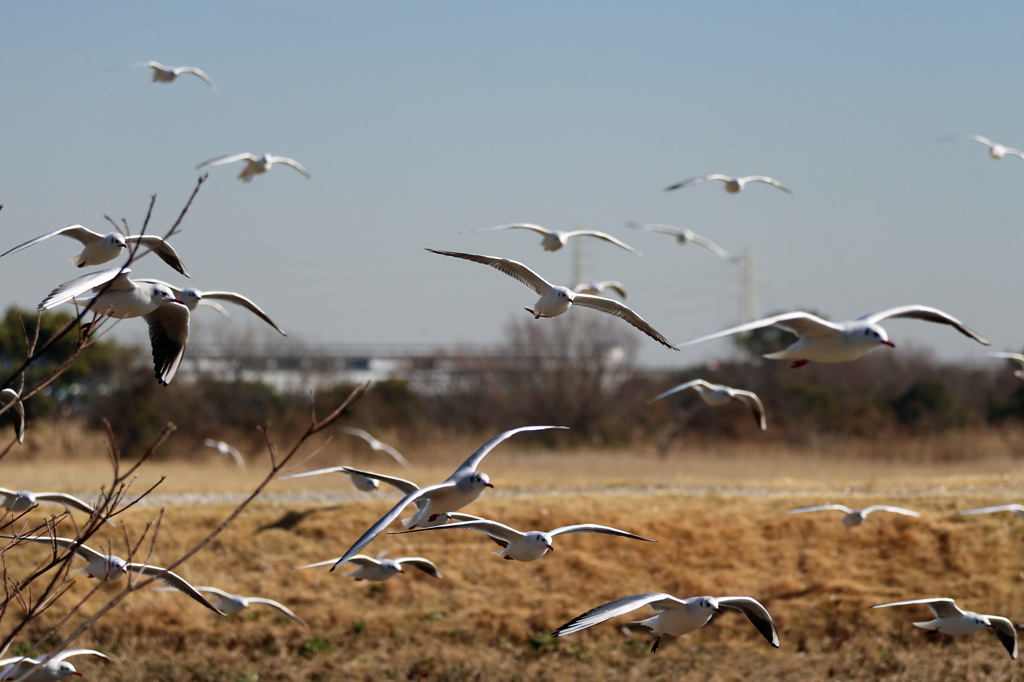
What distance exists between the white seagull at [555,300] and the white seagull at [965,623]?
3.04m

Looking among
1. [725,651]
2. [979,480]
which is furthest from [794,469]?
[725,651]

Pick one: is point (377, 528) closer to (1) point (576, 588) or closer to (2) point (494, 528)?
(2) point (494, 528)

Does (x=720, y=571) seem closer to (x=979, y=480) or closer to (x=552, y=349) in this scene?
(x=979, y=480)

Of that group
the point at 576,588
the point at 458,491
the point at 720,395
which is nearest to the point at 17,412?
the point at 458,491

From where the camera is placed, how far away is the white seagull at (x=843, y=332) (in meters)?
5.60

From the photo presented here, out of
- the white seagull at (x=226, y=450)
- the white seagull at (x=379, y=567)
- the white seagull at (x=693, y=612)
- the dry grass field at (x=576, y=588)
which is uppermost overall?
the white seagull at (x=693, y=612)

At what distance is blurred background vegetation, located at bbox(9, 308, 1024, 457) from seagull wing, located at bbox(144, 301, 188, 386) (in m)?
22.9

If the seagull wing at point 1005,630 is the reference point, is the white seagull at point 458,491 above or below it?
above

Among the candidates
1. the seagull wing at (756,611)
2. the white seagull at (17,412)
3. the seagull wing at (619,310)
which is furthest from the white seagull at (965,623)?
the white seagull at (17,412)

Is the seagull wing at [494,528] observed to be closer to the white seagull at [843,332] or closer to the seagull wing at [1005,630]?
the white seagull at [843,332]

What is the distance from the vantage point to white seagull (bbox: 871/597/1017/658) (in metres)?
8.09

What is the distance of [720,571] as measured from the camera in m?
14.8

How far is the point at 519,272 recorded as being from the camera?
7418 mm

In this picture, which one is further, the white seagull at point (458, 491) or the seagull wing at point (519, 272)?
the seagull wing at point (519, 272)
